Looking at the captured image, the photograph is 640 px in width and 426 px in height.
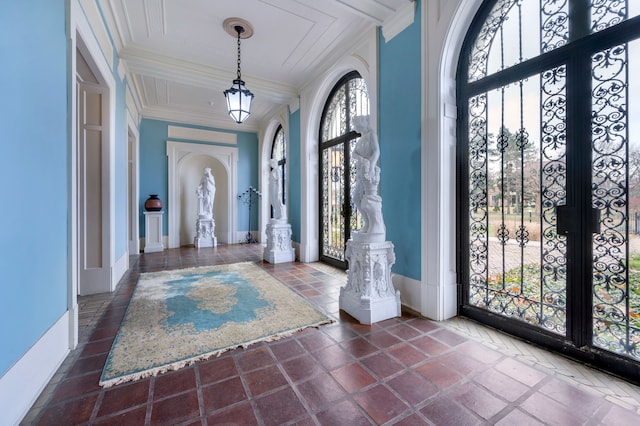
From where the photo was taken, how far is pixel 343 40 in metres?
4.21

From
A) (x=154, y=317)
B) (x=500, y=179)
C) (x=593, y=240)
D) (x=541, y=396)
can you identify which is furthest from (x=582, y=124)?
(x=154, y=317)

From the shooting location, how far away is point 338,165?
5.14 meters

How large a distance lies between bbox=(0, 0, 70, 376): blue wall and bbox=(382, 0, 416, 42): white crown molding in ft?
10.6

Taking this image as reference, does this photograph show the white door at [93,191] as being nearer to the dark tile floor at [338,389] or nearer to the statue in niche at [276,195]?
the dark tile floor at [338,389]

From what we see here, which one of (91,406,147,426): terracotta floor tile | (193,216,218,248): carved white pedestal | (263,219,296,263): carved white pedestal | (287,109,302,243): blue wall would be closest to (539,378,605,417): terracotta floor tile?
(91,406,147,426): terracotta floor tile

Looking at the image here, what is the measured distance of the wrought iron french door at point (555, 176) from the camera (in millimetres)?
1945

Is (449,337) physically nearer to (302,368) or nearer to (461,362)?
(461,362)

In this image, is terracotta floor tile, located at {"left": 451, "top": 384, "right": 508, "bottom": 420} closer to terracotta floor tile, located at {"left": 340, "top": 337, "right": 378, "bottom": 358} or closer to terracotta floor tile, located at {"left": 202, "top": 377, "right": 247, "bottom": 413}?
terracotta floor tile, located at {"left": 340, "top": 337, "right": 378, "bottom": 358}

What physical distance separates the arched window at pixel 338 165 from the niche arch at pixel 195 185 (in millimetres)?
3921

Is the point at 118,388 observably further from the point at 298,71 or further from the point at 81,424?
the point at 298,71

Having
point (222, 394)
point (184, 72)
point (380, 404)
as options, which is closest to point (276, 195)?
point (184, 72)

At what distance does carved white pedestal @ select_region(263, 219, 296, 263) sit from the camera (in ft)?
18.4

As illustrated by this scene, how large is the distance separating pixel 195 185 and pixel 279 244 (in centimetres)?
443

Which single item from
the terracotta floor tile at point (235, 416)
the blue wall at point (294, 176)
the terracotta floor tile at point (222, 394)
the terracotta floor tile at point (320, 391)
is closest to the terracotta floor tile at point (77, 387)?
the terracotta floor tile at point (222, 394)
